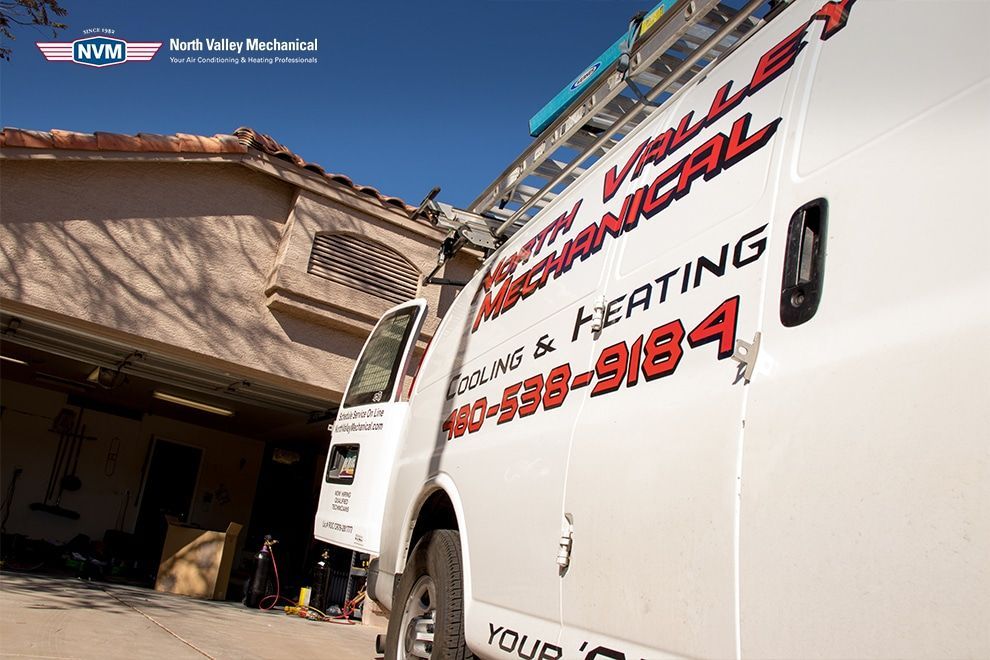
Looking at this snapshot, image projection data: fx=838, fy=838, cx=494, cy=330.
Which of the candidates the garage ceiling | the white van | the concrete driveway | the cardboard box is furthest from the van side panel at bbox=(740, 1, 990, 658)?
the cardboard box

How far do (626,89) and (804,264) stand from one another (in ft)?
11.1

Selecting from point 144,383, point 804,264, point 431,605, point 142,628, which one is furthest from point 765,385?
point 144,383

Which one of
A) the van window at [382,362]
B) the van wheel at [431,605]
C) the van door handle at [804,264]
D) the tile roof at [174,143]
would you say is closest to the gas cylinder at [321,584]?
the tile roof at [174,143]

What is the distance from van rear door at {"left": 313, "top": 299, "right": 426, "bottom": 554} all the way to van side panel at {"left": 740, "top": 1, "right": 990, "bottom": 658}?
320 centimetres

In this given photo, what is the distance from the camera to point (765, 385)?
192 centimetres

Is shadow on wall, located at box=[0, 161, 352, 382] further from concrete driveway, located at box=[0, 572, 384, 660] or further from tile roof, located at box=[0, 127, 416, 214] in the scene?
concrete driveway, located at box=[0, 572, 384, 660]

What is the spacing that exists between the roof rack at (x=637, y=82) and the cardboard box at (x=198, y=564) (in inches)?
325

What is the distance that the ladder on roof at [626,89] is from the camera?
4.26 metres

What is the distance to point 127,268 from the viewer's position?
8938 mm

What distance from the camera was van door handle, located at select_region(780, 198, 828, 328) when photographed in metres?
1.88

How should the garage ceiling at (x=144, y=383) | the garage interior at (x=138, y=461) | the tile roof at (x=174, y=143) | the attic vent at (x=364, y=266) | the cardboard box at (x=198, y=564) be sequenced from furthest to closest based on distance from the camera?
the garage interior at (x=138, y=461) < the cardboard box at (x=198, y=564) < the garage ceiling at (x=144, y=383) < the attic vent at (x=364, y=266) < the tile roof at (x=174, y=143)

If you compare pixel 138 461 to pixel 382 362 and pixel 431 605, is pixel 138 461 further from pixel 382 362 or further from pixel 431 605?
pixel 431 605

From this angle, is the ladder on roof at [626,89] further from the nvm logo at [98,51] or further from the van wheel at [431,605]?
the nvm logo at [98,51]

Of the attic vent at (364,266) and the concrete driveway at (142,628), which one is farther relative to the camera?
the attic vent at (364,266)
